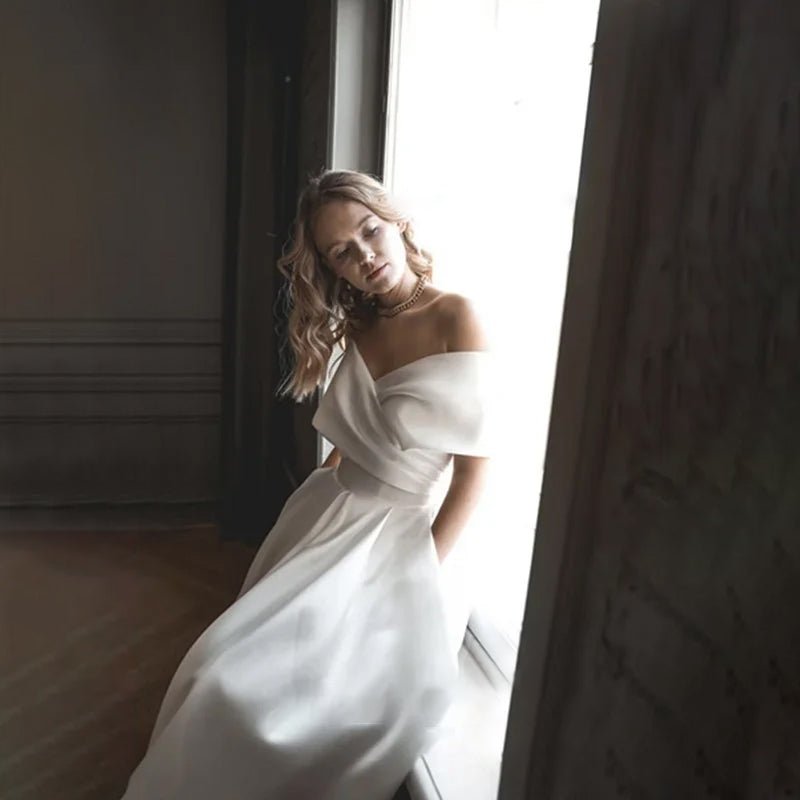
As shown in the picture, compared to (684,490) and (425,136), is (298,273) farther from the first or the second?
(684,490)

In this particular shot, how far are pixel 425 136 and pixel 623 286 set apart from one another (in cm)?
115

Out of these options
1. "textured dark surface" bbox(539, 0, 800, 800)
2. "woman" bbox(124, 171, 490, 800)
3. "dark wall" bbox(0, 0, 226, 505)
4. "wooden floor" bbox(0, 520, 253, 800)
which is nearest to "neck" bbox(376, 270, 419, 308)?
"woman" bbox(124, 171, 490, 800)

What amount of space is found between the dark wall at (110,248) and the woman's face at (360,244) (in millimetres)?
1407

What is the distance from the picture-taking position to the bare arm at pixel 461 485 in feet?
3.42

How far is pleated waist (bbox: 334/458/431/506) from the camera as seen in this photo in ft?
3.58

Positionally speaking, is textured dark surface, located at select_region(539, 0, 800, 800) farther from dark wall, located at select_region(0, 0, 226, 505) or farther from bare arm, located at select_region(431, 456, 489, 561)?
dark wall, located at select_region(0, 0, 226, 505)

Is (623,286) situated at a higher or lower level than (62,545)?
higher

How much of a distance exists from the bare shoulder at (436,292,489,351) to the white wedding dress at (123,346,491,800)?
2 centimetres

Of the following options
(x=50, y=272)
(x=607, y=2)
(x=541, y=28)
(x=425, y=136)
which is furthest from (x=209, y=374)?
(x=607, y=2)

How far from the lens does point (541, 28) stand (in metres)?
1.23

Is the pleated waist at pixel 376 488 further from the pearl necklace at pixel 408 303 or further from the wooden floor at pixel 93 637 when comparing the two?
the wooden floor at pixel 93 637

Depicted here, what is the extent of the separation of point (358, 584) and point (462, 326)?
14.1 inches

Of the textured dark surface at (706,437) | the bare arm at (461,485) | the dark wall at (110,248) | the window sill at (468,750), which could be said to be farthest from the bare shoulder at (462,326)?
the dark wall at (110,248)

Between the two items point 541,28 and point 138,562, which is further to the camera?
point 138,562
